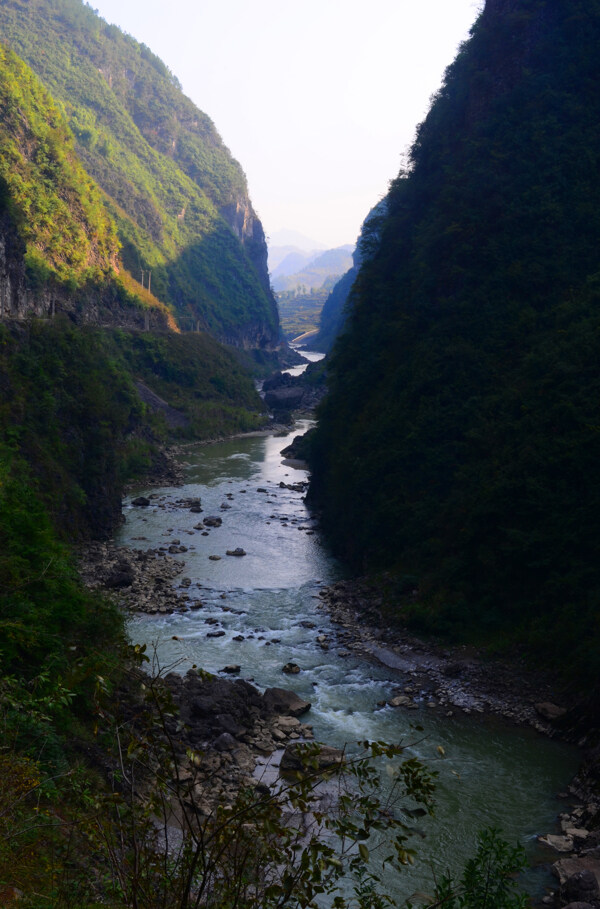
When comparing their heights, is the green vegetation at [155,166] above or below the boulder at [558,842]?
above

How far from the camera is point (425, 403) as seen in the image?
97.4ft

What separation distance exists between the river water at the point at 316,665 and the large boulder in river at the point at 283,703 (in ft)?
1.11

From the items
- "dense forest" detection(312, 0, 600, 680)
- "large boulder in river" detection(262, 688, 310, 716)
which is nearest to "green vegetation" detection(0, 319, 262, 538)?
"dense forest" detection(312, 0, 600, 680)

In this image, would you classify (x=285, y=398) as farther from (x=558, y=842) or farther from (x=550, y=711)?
(x=558, y=842)

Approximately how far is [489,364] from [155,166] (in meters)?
136

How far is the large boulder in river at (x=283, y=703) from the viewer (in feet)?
58.1

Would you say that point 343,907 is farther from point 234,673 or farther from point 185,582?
point 185,582

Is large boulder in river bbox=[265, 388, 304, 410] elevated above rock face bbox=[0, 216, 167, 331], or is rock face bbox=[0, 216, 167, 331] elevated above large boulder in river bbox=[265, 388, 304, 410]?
rock face bbox=[0, 216, 167, 331]

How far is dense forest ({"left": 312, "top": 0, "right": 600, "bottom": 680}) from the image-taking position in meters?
21.9

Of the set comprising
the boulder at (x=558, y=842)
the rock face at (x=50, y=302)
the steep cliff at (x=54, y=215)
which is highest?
the steep cliff at (x=54, y=215)

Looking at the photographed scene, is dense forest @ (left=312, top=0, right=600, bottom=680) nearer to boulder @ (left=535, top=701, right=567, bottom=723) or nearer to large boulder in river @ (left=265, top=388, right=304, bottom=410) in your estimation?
boulder @ (left=535, top=701, right=567, bottom=723)

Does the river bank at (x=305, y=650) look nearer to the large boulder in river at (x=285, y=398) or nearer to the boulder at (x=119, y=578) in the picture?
the boulder at (x=119, y=578)

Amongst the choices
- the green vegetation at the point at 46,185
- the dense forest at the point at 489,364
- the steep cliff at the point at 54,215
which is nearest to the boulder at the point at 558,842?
the dense forest at the point at 489,364

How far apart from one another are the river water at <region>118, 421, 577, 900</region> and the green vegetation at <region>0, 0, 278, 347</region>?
71.4 m
